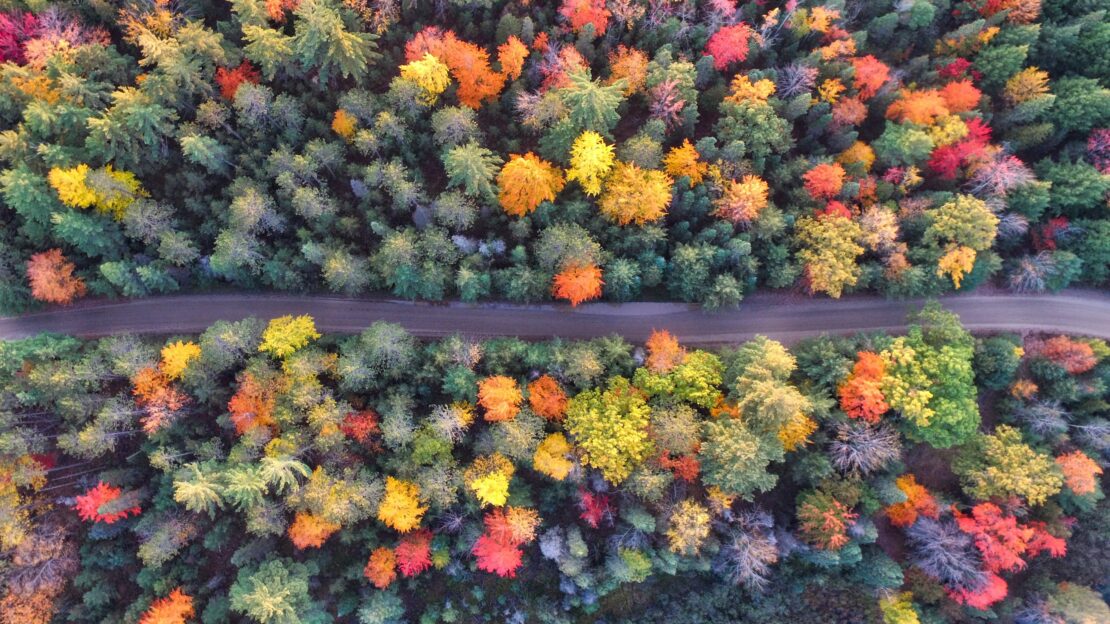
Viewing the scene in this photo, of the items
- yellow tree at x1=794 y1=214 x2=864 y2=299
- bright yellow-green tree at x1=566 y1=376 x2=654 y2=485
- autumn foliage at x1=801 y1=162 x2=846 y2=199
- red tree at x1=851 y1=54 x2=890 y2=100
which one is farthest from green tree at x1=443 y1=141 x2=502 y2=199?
red tree at x1=851 y1=54 x2=890 y2=100

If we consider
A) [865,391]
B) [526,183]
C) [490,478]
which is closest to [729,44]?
[526,183]

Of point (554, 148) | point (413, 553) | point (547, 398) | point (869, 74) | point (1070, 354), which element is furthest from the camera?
point (1070, 354)

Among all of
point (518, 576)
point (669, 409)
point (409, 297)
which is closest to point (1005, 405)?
point (669, 409)

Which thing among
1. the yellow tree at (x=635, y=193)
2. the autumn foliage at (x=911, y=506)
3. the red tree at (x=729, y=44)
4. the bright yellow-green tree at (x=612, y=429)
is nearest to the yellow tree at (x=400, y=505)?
the bright yellow-green tree at (x=612, y=429)

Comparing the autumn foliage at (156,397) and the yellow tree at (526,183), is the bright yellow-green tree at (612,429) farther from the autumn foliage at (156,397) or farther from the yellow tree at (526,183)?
the autumn foliage at (156,397)

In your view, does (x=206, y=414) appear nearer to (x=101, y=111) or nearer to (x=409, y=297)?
(x=409, y=297)

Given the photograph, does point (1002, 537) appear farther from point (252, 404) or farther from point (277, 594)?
point (252, 404)

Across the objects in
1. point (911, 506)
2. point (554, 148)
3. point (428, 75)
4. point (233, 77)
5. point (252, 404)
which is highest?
point (428, 75)
